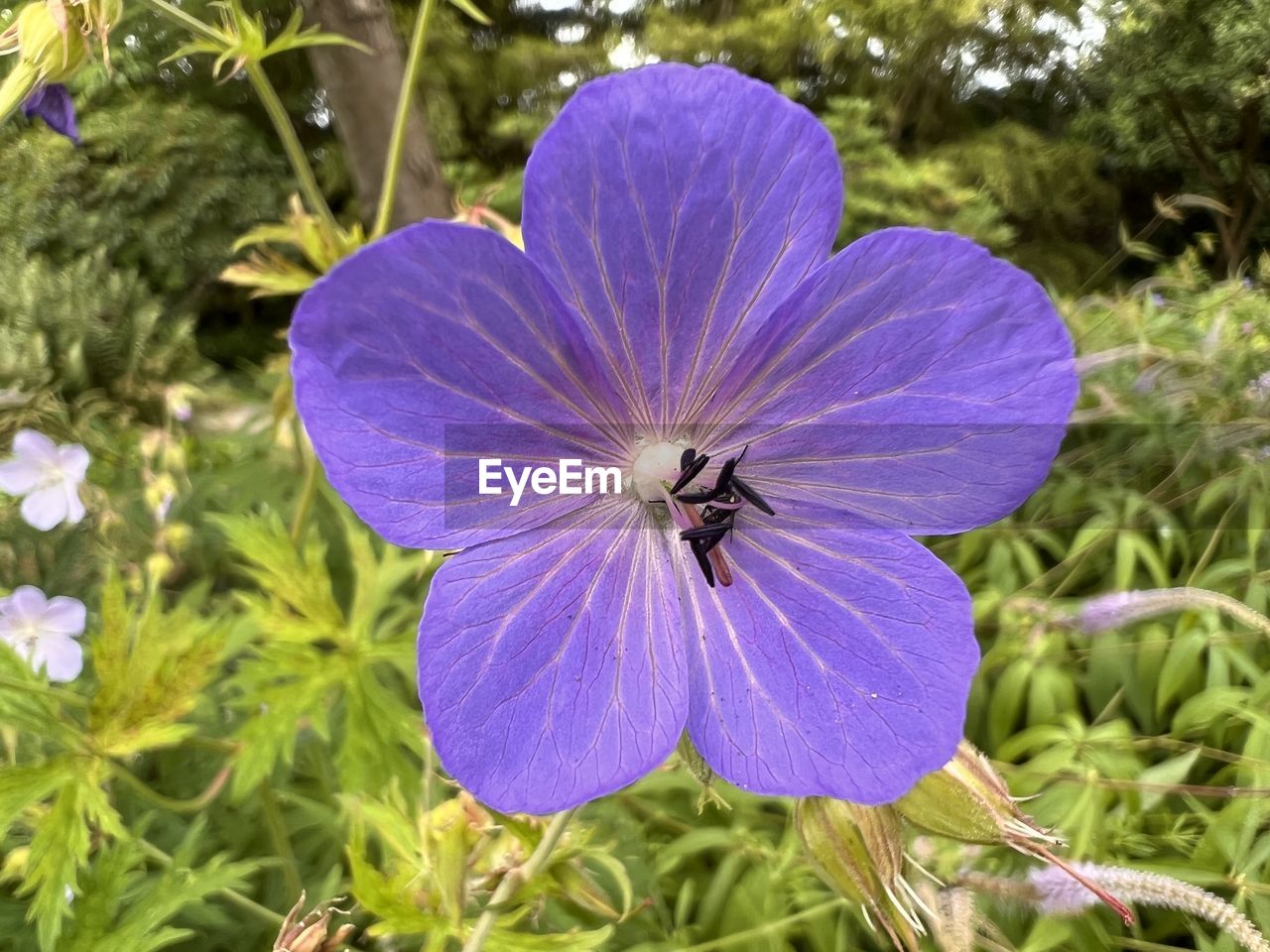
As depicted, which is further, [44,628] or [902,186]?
[902,186]

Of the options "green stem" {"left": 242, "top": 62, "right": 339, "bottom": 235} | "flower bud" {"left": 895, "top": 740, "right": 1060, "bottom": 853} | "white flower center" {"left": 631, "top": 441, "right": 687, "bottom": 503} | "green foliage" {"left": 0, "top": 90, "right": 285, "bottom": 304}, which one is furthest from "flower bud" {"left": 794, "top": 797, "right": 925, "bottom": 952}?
"green foliage" {"left": 0, "top": 90, "right": 285, "bottom": 304}

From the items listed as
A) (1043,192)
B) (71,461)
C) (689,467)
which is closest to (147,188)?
(71,461)

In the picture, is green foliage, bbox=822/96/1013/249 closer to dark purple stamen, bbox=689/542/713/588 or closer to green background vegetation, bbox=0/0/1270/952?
green background vegetation, bbox=0/0/1270/952

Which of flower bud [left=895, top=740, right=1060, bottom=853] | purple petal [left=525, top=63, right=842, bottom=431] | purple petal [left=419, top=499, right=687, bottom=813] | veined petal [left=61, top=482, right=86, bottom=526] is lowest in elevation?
veined petal [left=61, top=482, right=86, bottom=526]

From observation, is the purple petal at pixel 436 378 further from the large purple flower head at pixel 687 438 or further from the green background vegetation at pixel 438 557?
the green background vegetation at pixel 438 557

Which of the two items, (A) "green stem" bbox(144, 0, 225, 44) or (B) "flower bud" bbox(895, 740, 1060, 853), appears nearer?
(B) "flower bud" bbox(895, 740, 1060, 853)

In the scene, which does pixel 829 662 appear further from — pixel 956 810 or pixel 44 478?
pixel 44 478

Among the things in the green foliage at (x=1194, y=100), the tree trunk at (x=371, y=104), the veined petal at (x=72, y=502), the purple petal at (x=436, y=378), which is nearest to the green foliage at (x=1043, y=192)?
the green foliage at (x=1194, y=100)
